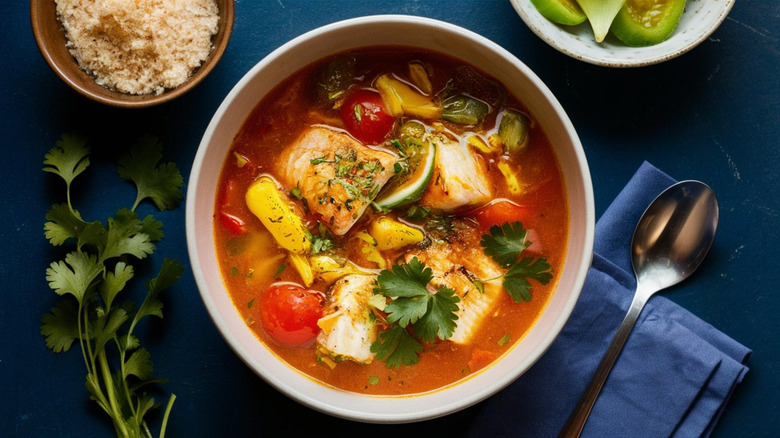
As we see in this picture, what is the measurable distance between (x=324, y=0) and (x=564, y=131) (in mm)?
1135

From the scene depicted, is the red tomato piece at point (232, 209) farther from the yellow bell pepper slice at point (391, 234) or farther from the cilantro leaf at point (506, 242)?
the cilantro leaf at point (506, 242)

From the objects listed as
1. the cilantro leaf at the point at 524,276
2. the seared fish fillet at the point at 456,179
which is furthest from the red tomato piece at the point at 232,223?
the cilantro leaf at the point at 524,276

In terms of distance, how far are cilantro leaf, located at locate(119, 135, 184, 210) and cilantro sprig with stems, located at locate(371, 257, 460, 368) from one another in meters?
0.93

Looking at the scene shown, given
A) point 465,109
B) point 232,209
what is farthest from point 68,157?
point 465,109

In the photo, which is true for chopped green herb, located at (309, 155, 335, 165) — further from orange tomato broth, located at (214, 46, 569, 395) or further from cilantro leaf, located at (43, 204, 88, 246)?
cilantro leaf, located at (43, 204, 88, 246)

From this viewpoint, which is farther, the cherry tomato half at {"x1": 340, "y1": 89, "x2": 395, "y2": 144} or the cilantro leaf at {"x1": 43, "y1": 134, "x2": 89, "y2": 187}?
the cilantro leaf at {"x1": 43, "y1": 134, "x2": 89, "y2": 187}

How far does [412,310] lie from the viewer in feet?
7.81

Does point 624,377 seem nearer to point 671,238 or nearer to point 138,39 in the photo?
point 671,238

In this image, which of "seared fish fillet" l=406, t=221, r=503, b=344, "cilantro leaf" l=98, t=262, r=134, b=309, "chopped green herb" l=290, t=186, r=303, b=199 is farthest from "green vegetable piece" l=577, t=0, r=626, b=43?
"cilantro leaf" l=98, t=262, r=134, b=309

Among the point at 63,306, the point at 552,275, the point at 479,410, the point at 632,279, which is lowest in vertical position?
the point at 479,410

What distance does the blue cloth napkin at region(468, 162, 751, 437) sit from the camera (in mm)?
2752

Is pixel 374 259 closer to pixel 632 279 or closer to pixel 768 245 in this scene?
pixel 632 279

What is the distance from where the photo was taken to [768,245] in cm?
288

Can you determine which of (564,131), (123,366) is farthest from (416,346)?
(123,366)
